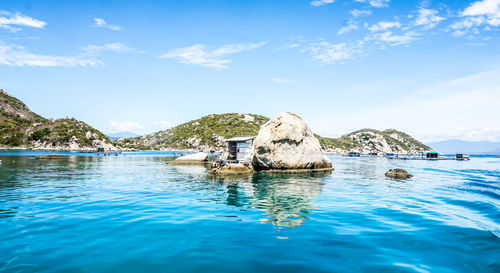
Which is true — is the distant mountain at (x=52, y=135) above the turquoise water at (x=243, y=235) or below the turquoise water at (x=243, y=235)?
above

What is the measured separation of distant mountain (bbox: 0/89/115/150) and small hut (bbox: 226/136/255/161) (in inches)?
4543

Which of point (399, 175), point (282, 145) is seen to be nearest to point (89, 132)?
point (282, 145)

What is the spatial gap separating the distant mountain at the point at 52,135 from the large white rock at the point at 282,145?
127 meters

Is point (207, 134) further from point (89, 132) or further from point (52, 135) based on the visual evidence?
point (52, 135)

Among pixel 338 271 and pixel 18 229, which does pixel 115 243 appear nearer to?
pixel 18 229

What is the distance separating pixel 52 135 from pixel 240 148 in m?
134

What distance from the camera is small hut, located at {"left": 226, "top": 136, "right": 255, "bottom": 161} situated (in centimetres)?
4912

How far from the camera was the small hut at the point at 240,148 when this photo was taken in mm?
49125

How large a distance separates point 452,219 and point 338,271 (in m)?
10.7

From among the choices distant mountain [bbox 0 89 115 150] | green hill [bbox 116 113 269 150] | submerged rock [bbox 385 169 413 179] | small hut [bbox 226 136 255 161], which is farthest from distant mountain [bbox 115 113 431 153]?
submerged rock [bbox 385 169 413 179]

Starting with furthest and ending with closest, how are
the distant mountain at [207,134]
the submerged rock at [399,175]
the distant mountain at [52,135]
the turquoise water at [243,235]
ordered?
the distant mountain at [207,134] → the distant mountain at [52,135] → the submerged rock at [399,175] → the turquoise water at [243,235]

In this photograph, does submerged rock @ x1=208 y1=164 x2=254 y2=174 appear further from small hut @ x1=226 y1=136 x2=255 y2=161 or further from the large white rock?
small hut @ x1=226 y1=136 x2=255 y2=161

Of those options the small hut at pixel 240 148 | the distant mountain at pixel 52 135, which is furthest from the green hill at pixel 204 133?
the small hut at pixel 240 148

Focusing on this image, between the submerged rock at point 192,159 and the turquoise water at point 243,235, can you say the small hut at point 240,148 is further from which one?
the turquoise water at point 243,235
